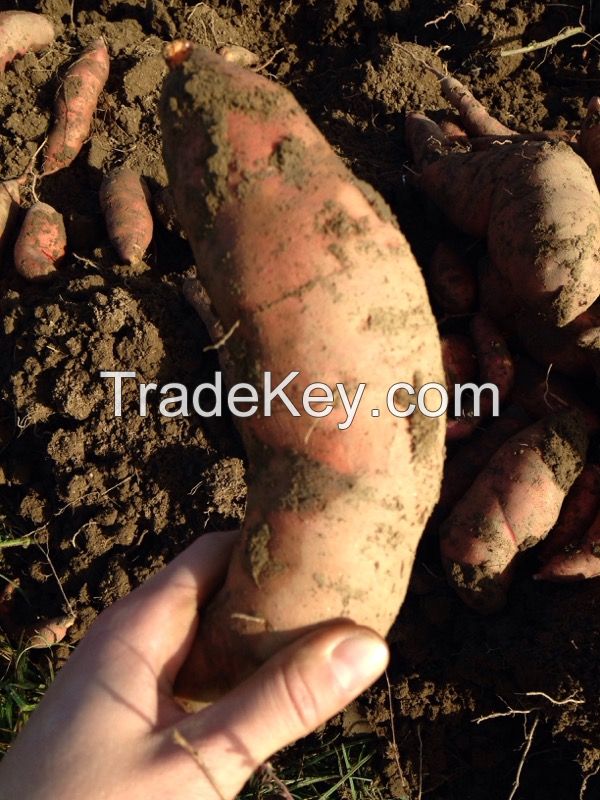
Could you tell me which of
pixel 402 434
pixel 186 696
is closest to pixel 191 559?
pixel 186 696

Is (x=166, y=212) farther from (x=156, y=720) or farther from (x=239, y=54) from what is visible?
(x=156, y=720)

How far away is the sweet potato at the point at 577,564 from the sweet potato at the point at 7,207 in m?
2.46

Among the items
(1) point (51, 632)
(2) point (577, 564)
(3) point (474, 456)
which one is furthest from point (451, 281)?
(1) point (51, 632)

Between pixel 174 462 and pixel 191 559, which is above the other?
pixel 191 559

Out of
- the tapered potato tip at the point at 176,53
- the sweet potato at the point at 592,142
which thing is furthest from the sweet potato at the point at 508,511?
the tapered potato tip at the point at 176,53

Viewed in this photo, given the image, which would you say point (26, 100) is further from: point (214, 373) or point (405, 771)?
point (405, 771)

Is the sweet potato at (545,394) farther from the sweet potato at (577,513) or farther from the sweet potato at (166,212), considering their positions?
the sweet potato at (166,212)

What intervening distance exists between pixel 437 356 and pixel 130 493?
1.18 metres

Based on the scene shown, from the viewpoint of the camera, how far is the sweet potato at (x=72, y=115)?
2848 millimetres

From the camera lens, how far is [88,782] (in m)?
1.14

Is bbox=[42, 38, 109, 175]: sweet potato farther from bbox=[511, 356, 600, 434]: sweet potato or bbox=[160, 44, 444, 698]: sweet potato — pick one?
bbox=[511, 356, 600, 434]: sweet potato

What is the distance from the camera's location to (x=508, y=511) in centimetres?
206

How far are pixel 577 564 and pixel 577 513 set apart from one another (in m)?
0.20

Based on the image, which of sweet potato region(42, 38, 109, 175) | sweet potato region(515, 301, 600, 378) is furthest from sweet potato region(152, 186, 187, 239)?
sweet potato region(515, 301, 600, 378)
